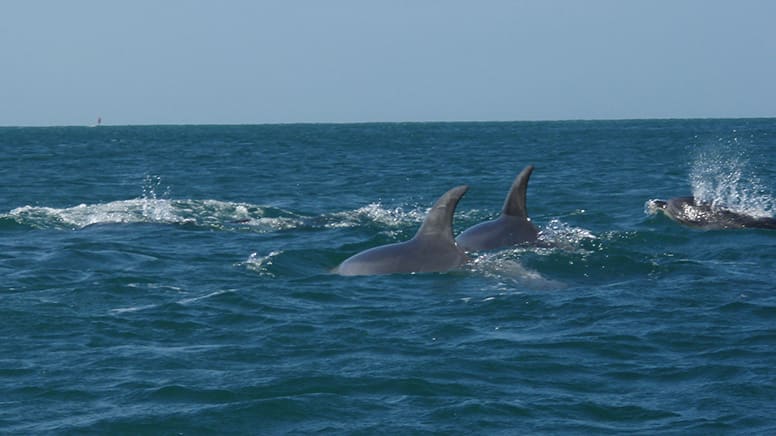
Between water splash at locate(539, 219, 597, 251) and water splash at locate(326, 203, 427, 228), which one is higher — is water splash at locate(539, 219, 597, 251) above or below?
above

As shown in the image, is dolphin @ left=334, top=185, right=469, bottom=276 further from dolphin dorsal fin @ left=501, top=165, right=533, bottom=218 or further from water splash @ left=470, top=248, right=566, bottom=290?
dolphin dorsal fin @ left=501, top=165, right=533, bottom=218

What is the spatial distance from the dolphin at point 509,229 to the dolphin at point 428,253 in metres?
1.31

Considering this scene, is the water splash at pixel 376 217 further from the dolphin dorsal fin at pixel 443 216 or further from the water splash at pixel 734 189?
the dolphin dorsal fin at pixel 443 216

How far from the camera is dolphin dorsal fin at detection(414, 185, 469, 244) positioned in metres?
15.4

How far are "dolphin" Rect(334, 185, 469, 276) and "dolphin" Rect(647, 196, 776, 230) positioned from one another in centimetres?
677

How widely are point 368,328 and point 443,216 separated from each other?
334 cm

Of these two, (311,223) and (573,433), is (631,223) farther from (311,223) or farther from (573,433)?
(573,433)

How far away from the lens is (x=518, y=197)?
1791 centimetres

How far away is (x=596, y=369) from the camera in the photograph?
35.3 ft

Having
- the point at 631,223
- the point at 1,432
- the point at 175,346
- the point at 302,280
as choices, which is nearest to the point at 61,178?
the point at 631,223

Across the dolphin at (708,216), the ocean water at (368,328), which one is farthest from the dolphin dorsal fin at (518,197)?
the dolphin at (708,216)

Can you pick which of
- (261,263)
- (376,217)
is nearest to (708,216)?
(376,217)

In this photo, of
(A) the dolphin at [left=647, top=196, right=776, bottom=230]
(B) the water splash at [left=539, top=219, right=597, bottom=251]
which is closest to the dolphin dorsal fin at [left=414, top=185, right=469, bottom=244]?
(B) the water splash at [left=539, top=219, right=597, bottom=251]

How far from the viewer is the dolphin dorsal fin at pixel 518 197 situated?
1766cm
